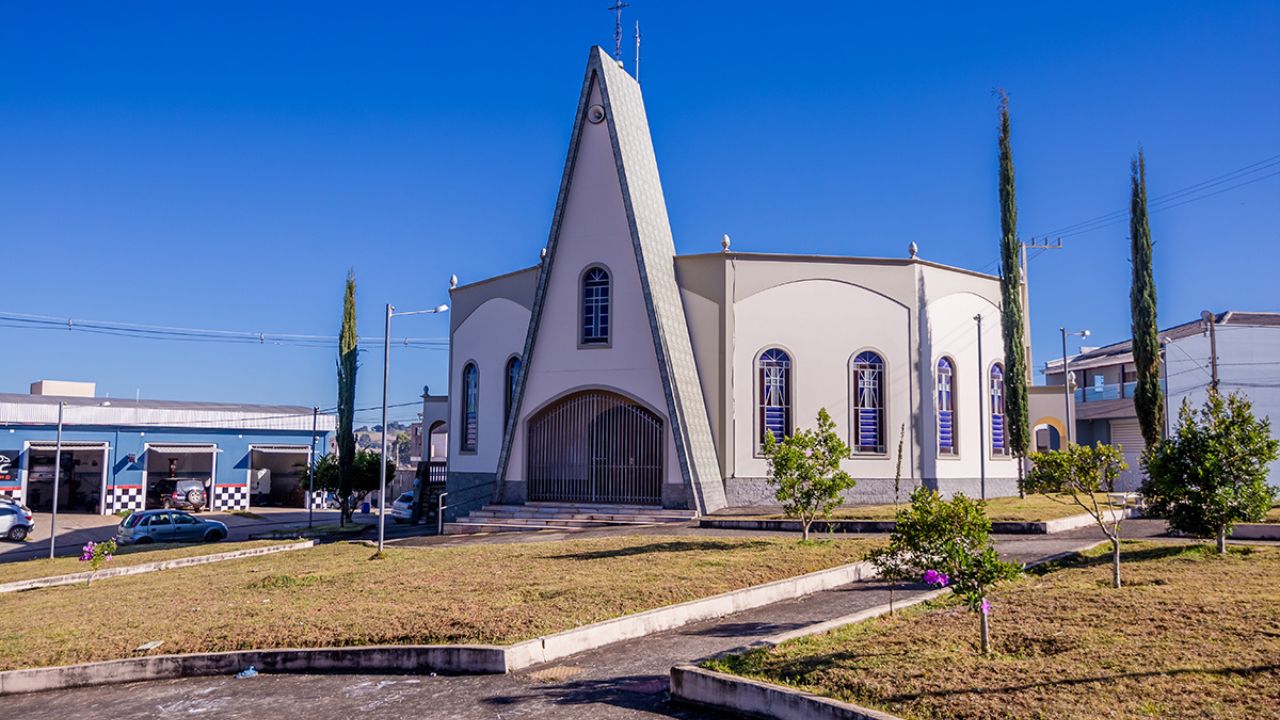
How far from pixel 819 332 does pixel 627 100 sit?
9540 millimetres

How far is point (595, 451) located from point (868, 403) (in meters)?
8.31

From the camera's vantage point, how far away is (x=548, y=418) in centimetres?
2830

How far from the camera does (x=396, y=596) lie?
13.7 m

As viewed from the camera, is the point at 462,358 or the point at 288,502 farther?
the point at 288,502

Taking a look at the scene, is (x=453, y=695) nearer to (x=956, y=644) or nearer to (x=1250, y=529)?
(x=956, y=644)

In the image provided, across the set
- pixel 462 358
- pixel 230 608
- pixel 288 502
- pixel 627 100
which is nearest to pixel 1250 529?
pixel 230 608

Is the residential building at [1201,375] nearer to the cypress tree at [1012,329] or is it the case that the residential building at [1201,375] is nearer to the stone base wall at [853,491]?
the cypress tree at [1012,329]

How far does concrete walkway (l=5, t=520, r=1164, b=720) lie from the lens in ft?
28.0

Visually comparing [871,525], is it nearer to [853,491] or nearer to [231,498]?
[853,491]

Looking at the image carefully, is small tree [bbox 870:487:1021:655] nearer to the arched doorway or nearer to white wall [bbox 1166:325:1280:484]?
the arched doorway

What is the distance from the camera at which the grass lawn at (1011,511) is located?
21.8 meters

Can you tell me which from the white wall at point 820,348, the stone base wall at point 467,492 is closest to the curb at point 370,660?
the white wall at point 820,348

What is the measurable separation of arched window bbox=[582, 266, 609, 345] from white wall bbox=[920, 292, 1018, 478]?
9.68m

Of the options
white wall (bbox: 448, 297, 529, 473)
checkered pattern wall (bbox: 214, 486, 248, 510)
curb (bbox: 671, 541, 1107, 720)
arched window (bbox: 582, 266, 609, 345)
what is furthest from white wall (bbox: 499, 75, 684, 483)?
checkered pattern wall (bbox: 214, 486, 248, 510)
